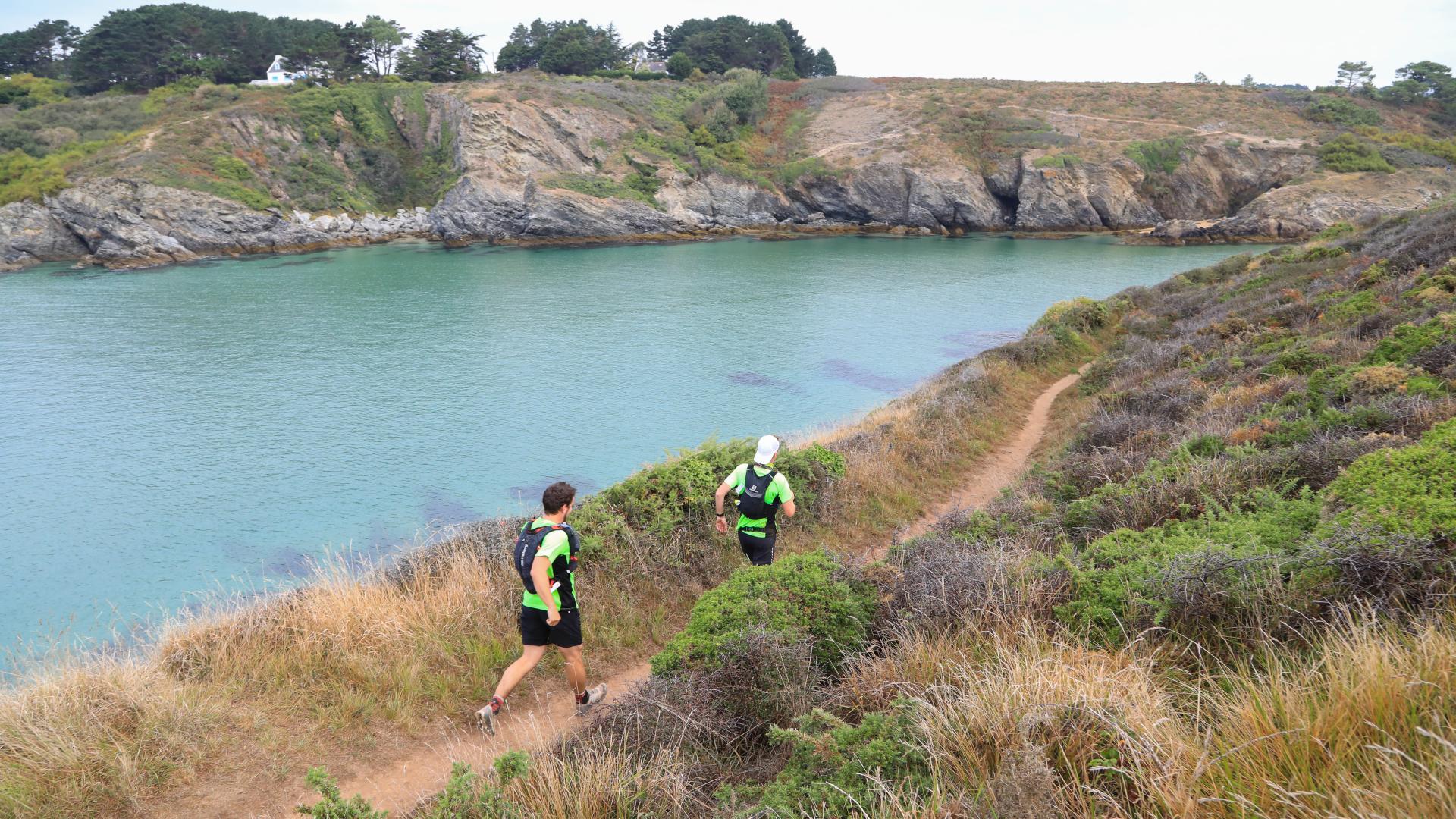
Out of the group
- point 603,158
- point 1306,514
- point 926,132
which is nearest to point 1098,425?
point 1306,514

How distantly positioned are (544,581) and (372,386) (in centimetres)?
2137

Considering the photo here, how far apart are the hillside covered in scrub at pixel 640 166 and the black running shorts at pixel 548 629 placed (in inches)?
2395

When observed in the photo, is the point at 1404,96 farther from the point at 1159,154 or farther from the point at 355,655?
the point at 355,655

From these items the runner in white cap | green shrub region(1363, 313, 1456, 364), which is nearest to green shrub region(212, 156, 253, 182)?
the runner in white cap

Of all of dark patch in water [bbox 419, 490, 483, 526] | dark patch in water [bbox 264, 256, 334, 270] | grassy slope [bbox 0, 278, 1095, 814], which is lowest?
dark patch in water [bbox 419, 490, 483, 526]

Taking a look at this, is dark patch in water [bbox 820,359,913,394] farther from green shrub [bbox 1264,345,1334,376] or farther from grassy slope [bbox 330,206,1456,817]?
grassy slope [bbox 330,206,1456,817]

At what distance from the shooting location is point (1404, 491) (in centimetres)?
516

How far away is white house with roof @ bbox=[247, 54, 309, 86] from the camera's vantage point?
85062 millimetres

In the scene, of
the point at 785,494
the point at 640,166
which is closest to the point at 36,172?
the point at 640,166

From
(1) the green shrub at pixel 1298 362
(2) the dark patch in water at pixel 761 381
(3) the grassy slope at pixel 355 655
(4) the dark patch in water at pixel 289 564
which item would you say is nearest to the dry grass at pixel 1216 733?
(3) the grassy slope at pixel 355 655

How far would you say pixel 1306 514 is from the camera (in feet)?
18.9

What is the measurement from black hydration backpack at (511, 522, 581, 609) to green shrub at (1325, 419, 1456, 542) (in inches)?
221

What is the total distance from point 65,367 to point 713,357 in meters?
23.6

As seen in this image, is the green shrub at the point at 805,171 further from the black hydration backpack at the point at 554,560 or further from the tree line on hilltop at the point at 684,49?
the black hydration backpack at the point at 554,560
